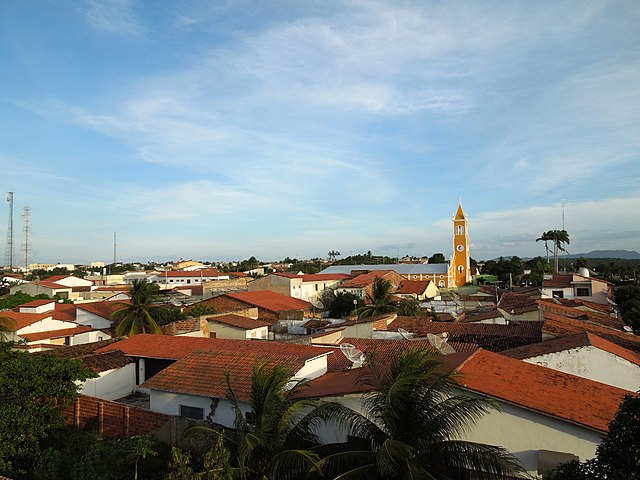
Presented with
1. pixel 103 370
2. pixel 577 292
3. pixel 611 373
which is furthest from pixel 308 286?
pixel 611 373

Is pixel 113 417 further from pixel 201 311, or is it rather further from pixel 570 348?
pixel 201 311

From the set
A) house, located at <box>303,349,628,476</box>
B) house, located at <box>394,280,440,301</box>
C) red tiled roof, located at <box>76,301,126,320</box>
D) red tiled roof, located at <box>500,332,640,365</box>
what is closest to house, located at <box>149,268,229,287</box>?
house, located at <box>394,280,440,301</box>

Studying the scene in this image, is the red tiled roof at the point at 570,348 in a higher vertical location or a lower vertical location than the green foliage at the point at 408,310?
higher

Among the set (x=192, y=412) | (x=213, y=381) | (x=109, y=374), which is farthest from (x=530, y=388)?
(x=109, y=374)

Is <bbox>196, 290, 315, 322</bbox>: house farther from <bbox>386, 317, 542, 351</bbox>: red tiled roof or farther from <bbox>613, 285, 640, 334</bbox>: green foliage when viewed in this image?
<bbox>613, 285, 640, 334</bbox>: green foliage

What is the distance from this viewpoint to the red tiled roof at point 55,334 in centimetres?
2887

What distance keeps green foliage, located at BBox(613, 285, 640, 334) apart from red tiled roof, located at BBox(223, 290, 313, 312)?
25.9m

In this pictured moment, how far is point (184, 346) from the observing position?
19.5m

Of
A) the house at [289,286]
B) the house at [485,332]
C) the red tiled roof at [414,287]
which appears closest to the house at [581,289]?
the red tiled roof at [414,287]

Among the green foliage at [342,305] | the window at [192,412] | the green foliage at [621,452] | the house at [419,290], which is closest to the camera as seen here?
the green foliage at [621,452]

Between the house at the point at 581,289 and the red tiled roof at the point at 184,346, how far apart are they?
116 ft

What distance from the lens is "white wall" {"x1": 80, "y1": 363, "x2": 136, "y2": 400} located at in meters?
17.1

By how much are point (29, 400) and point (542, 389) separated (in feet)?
→ 40.8

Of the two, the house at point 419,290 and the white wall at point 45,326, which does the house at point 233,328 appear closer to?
the white wall at point 45,326
